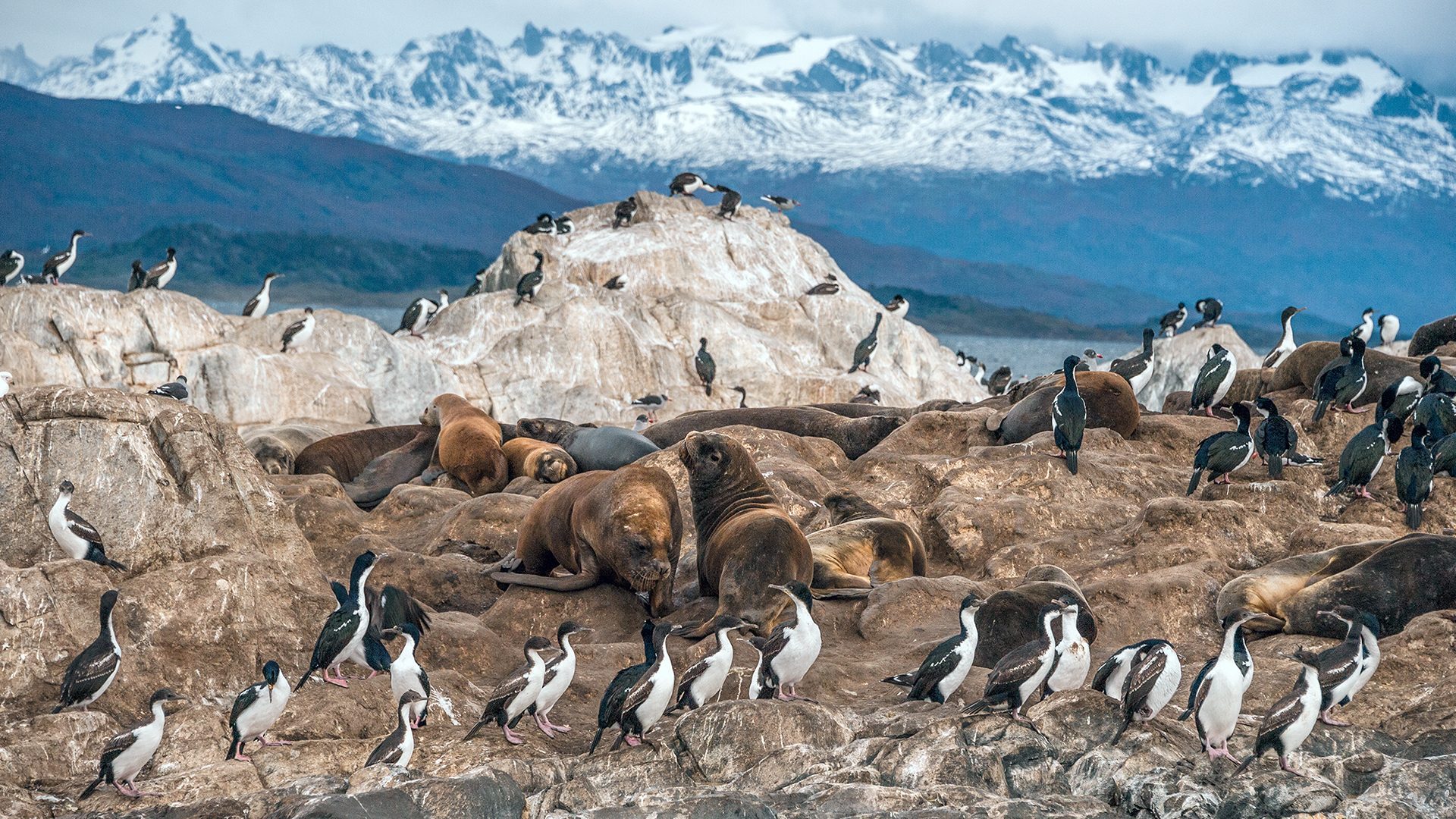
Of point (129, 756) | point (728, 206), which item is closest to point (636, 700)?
point (129, 756)

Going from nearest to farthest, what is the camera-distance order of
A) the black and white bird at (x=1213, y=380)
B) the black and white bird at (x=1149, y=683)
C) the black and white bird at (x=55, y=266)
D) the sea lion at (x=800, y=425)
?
1. the black and white bird at (x=1149, y=683)
2. the black and white bird at (x=1213, y=380)
3. the sea lion at (x=800, y=425)
4. the black and white bird at (x=55, y=266)

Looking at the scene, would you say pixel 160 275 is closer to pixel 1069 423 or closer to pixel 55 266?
pixel 55 266

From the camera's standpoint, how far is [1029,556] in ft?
40.1

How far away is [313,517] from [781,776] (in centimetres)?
790

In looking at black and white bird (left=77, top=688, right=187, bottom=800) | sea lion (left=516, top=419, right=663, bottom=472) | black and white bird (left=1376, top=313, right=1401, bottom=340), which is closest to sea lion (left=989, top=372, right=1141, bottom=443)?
sea lion (left=516, top=419, right=663, bottom=472)

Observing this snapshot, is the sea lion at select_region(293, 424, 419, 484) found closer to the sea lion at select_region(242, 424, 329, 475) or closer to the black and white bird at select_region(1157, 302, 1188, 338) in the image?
the sea lion at select_region(242, 424, 329, 475)

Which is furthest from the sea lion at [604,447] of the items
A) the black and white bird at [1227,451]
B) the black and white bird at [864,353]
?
the black and white bird at [864,353]

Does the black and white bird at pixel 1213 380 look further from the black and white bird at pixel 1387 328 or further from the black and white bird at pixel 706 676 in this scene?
the black and white bird at pixel 706 676

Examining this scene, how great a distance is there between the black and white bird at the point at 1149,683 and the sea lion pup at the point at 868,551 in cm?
357

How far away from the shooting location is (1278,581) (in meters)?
10.3

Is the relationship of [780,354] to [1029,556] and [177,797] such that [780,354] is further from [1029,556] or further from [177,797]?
[177,797]

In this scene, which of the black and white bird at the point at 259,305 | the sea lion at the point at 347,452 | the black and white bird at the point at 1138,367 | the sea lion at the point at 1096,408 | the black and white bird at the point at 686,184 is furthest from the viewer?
the black and white bird at the point at 686,184

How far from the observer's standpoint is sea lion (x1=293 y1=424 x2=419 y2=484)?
1944 cm

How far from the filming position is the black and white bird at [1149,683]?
25.4 ft
